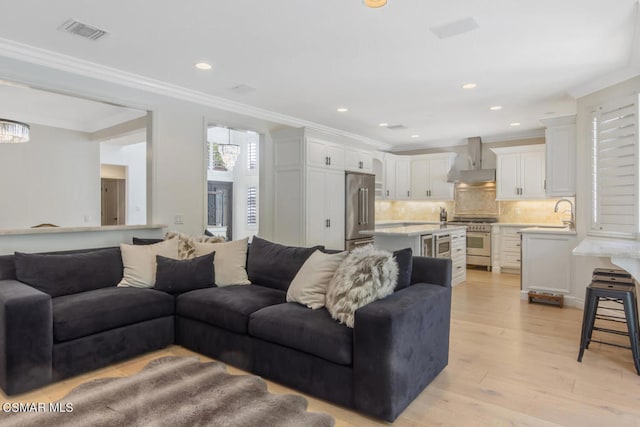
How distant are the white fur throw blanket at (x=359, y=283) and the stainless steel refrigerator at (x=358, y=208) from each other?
3.76 meters

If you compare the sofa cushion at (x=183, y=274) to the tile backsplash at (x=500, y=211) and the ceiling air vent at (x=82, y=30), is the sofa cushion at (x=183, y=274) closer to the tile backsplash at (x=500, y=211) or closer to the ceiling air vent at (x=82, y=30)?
the ceiling air vent at (x=82, y=30)

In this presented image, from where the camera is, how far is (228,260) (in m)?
3.62

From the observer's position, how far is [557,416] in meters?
2.18

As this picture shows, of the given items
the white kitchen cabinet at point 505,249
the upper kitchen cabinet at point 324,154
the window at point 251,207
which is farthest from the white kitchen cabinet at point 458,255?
the window at point 251,207

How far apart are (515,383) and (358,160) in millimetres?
4698

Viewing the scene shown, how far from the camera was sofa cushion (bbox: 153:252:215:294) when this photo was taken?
333 cm

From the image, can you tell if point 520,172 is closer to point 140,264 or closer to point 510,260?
point 510,260

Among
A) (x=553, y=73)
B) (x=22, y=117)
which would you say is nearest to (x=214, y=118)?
(x=22, y=117)

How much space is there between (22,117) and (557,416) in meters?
7.61

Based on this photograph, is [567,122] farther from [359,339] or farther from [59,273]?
[59,273]

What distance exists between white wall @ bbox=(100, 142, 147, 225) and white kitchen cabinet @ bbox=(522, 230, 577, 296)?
7158mm

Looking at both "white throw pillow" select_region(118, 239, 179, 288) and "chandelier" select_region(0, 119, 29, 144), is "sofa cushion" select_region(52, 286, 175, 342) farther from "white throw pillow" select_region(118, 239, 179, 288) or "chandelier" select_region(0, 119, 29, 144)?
"chandelier" select_region(0, 119, 29, 144)

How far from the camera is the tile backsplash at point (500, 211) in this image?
7.04 m

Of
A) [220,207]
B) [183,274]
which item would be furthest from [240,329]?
[220,207]
